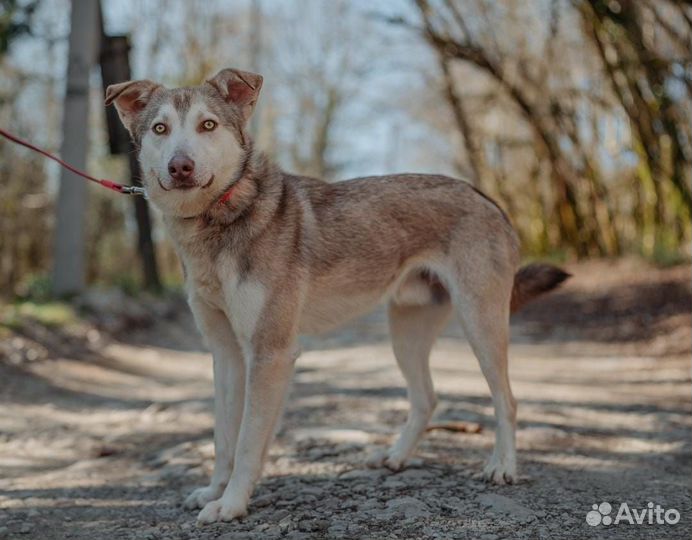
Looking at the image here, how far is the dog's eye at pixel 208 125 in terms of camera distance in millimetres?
3713

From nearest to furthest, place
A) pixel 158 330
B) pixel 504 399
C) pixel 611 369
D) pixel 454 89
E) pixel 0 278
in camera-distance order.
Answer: pixel 504 399 < pixel 611 369 < pixel 158 330 < pixel 0 278 < pixel 454 89

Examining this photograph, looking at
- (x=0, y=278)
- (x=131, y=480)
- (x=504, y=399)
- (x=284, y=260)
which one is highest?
(x=284, y=260)

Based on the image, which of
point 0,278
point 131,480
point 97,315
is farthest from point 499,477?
point 0,278

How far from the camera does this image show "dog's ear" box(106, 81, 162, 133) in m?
3.92

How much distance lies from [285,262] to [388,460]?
1.37m

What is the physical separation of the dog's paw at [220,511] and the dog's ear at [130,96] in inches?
76.5

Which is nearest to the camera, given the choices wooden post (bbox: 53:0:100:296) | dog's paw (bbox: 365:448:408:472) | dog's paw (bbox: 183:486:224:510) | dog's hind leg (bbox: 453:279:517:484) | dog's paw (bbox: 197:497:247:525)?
dog's paw (bbox: 197:497:247:525)

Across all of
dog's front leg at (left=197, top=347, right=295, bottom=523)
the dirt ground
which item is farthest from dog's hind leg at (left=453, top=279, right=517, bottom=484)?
dog's front leg at (left=197, top=347, right=295, bottom=523)

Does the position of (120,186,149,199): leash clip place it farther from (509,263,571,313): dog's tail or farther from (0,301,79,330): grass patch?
(0,301,79,330): grass patch

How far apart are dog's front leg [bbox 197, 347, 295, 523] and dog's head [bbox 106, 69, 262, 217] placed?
0.82 m

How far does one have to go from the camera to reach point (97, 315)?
9.83 metres

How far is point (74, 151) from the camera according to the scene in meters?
10.0

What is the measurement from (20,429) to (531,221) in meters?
19.0

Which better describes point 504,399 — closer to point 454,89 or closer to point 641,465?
point 641,465
